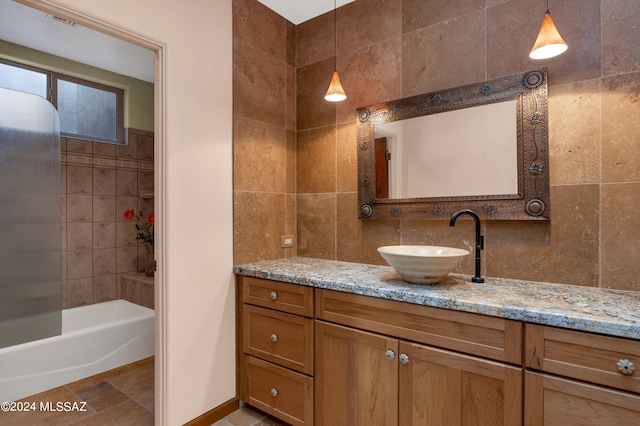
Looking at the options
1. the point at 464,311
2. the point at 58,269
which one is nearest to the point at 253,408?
the point at 464,311

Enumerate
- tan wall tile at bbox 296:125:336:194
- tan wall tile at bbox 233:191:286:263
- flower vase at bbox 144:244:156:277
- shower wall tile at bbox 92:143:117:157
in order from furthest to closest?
flower vase at bbox 144:244:156:277 < shower wall tile at bbox 92:143:117:157 < tan wall tile at bbox 296:125:336:194 < tan wall tile at bbox 233:191:286:263

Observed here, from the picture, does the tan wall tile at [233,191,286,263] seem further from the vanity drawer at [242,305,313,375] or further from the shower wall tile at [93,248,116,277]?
the shower wall tile at [93,248,116,277]

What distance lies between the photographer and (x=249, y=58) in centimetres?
220

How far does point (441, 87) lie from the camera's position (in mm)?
1911

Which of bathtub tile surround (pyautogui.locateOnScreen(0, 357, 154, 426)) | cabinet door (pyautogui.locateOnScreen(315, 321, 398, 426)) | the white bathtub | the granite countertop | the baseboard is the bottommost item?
bathtub tile surround (pyautogui.locateOnScreen(0, 357, 154, 426))

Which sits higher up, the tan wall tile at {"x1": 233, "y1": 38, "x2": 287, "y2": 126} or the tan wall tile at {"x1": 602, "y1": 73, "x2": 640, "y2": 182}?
the tan wall tile at {"x1": 233, "y1": 38, "x2": 287, "y2": 126}

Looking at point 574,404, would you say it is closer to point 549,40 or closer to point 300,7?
point 549,40

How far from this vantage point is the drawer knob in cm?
99

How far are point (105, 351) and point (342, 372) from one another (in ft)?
6.97

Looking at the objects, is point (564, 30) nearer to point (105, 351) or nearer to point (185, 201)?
point (185, 201)

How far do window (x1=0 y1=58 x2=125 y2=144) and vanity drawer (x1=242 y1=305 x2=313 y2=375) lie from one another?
2693 millimetres

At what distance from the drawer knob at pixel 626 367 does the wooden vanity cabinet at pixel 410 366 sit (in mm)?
272

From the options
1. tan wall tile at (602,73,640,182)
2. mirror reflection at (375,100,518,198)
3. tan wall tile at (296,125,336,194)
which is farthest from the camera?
tan wall tile at (296,125,336,194)

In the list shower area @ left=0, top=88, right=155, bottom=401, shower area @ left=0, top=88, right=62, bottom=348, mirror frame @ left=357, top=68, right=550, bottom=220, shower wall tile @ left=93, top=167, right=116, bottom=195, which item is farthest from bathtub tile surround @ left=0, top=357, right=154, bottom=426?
mirror frame @ left=357, top=68, right=550, bottom=220
